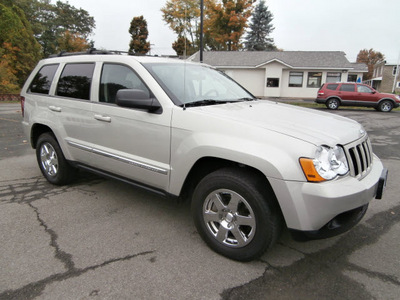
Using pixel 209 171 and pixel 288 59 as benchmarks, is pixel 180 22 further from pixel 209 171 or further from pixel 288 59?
pixel 209 171

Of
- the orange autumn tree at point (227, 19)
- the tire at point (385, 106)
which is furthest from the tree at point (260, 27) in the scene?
the tire at point (385, 106)

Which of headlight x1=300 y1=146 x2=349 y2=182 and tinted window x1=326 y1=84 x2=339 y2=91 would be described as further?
tinted window x1=326 y1=84 x2=339 y2=91

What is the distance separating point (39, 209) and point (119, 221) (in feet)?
3.57

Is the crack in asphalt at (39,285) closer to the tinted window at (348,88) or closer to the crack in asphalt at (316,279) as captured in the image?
the crack in asphalt at (316,279)

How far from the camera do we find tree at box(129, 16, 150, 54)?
49219 millimetres

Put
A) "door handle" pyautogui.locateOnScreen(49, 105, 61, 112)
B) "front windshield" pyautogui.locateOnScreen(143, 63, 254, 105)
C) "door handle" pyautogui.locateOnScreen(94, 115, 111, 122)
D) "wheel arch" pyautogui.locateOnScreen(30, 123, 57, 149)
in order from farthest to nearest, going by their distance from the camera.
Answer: "wheel arch" pyautogui.locateOnScreen(30, 123, 57, 149) < "door handle" pyautogui.locateOnScreen(49, 105, 61, 112) < "door handle" pyautogui.locateOnScreen(94, 115, 111, 122) < "front windshield" pyautogui.locateOnScreen(143, 63, 254, 105)

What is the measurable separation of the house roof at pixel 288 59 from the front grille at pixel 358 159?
28.0 m

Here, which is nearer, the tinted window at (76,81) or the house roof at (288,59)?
the tinted window at (76,81)

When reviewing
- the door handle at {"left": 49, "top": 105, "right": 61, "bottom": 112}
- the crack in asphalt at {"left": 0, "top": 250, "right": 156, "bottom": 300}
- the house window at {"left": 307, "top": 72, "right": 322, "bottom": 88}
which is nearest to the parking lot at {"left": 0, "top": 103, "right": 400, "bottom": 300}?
the crack in asphalt at {"left": 0, "top": 250, "right": 156, "bottom": 300}

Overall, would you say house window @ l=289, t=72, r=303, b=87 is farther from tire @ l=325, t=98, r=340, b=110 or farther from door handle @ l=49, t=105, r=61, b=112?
door handle @ l=49, t=105, r=61, b=112

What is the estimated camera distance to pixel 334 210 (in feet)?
7.00

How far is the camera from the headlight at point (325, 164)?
2119mm

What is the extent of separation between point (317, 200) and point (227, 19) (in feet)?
148

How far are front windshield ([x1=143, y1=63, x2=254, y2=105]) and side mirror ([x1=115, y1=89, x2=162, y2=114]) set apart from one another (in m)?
0.19
